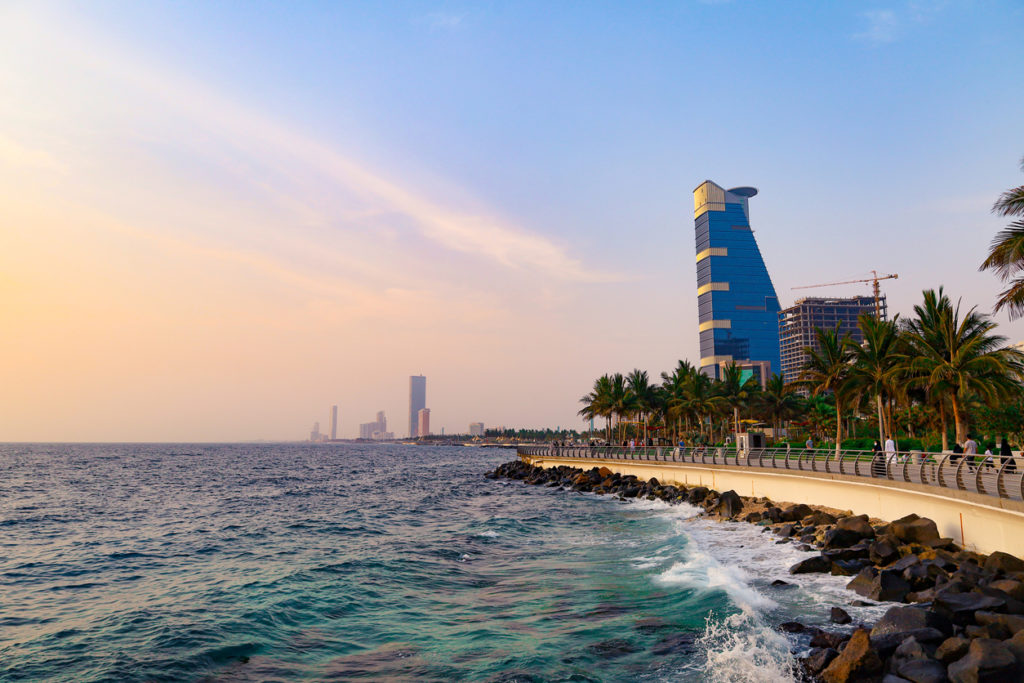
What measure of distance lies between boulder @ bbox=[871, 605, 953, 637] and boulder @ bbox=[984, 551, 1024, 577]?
407 centimetres

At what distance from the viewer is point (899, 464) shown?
25.0 metres

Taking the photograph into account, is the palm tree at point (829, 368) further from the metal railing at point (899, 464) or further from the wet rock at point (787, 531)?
the wet rock at point (787, 531)

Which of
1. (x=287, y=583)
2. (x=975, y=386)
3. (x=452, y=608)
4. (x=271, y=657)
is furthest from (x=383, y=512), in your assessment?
(x=975, y=386)

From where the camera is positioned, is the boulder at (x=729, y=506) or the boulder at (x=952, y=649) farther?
the boulder at (x=729, y=506)

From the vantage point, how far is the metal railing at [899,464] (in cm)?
1841

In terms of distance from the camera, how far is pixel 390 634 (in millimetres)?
15180

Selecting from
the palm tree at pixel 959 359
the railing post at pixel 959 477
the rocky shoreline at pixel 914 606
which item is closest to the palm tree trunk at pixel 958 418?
the palm tree at pixel 959 359

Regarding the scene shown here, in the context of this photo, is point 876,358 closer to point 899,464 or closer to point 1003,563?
point 899,464

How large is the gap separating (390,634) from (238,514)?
28907mm

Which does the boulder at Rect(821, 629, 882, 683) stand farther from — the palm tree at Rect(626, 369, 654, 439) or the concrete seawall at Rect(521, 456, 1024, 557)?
the palm tree at Rect(626, 369, 654, 439)

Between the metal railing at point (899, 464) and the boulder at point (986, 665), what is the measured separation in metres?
7.53

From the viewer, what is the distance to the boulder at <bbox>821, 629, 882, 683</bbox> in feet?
34.6

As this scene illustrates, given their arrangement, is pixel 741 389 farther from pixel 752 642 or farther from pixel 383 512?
pixel 752 642

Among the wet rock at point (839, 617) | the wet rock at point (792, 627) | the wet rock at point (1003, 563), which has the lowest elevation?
the wet rock at point (792, 627)
